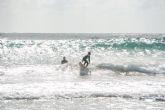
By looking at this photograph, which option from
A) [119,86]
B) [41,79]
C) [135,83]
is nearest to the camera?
[119,86]

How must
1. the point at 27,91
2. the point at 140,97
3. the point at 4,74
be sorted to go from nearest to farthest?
1. the point at 140,97
2. the point at 27,91
3. the point at 4,74

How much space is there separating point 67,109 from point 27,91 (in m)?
3.87

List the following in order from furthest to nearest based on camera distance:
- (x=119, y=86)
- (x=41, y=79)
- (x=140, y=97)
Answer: (x=41, y=79)
(x=119, y=86)
(x=140, y=97)

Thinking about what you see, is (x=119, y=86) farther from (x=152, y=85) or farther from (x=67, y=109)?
(x=67, y=109)

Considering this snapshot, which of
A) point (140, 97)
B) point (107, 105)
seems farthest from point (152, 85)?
point (107, 105)

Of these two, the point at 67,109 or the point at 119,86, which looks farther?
the point at 119,86

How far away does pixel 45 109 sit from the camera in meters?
13.0

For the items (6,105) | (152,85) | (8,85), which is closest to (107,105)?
(6,105)

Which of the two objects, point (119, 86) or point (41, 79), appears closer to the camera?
point (119, 86)

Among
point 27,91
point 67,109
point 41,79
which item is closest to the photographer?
point 67,109

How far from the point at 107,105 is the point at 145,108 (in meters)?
1.36

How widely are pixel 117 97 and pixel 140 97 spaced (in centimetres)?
90

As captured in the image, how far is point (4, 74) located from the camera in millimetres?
23125

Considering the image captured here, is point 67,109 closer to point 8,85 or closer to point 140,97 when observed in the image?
point 140,97
